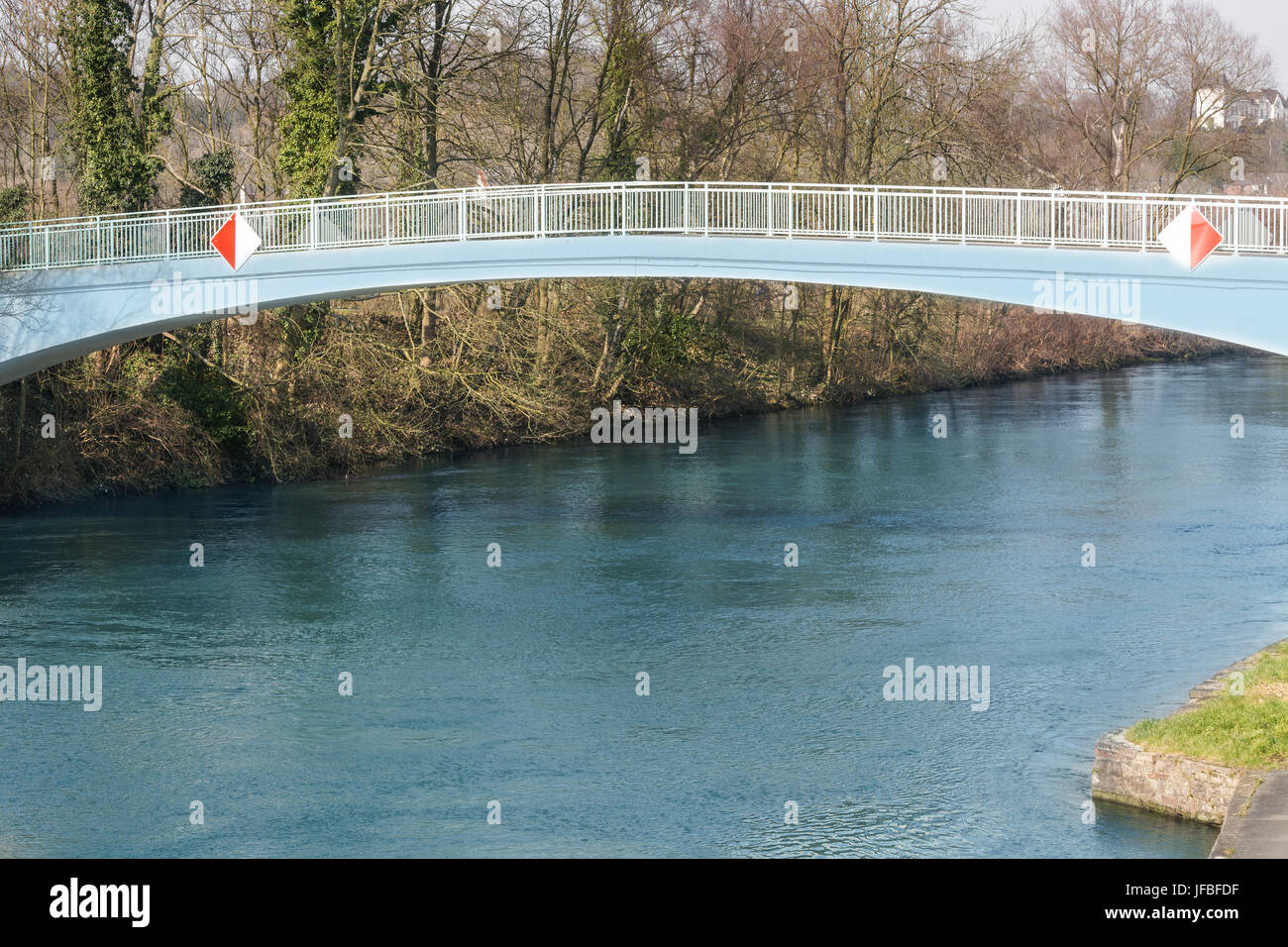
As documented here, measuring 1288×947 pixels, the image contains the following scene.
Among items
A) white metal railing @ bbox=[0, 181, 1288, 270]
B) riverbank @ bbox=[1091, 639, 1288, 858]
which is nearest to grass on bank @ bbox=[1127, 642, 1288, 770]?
riverbank @ bbox=[1091, 639, 1288, 858]

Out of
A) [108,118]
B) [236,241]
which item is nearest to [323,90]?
[108,118]

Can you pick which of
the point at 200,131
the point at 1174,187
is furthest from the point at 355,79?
the point at 1174,187

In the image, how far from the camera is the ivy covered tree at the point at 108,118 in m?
26.5

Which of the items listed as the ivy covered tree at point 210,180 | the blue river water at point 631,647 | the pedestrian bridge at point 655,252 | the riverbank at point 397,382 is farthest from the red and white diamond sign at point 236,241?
the ivy covered tree at point 210,180

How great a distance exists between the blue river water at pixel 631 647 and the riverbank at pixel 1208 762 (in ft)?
0.65

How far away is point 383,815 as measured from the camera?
11398 mm

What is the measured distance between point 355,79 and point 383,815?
1945cm

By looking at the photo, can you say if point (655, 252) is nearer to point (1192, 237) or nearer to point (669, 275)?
point (669, 275)

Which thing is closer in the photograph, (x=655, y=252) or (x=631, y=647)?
(x=631, y=647)

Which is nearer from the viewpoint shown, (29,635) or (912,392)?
(29,635)

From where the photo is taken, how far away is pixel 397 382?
94.2 feet

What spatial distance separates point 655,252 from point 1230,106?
32.7m

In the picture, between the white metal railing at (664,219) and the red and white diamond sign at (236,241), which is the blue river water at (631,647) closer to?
the red and white diamond sign at (236,241)
